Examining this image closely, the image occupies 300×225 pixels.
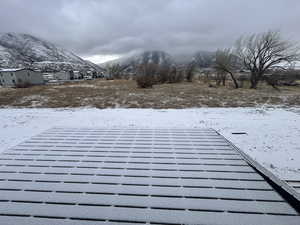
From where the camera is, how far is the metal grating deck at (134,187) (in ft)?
4.14

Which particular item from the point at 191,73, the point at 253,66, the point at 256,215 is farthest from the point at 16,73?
the point at 256,215

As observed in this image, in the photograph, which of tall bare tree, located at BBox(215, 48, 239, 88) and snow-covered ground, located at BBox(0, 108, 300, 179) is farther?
tall bare tree, located at BBox(215, 48, 239, 88)

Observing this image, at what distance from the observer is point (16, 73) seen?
33.4 meters

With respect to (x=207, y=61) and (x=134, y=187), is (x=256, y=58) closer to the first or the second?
(x=207, y=61)

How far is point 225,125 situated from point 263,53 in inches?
651

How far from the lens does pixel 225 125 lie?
5.11 m

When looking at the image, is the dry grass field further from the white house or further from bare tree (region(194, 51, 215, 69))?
the white house

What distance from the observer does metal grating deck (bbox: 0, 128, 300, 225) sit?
126 centimetres

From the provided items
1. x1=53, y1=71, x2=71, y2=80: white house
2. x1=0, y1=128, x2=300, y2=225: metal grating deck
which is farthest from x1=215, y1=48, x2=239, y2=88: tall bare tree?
x1=53, y1=71, x2=71, y2=80: white house

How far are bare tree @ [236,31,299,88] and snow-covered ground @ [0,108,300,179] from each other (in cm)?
1380

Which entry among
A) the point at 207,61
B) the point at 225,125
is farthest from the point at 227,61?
the point at 225,125

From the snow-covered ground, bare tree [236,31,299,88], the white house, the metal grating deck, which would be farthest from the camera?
the white house

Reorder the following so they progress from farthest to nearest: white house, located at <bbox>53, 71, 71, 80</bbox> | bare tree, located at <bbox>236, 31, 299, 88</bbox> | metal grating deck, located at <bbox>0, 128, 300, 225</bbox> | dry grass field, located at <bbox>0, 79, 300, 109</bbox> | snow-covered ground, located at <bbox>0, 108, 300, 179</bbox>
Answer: white house, located at <bbox>53, 71, 71, 80</bbox>, bare tree, located at <bbox>236, 31, 299, 88</bbox>, dry grass field, located at <bbox>0, 79, 300, 109</bbox>, snow-covered ground, located at <bbox>0, 108, 300, 179</bbox>, metal grating deck, located at <bbox>0, 128, 300, 225</bbox>

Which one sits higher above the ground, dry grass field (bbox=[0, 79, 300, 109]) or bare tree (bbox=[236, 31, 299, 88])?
bare tree (bbox=[236, 31, 299, 88])
